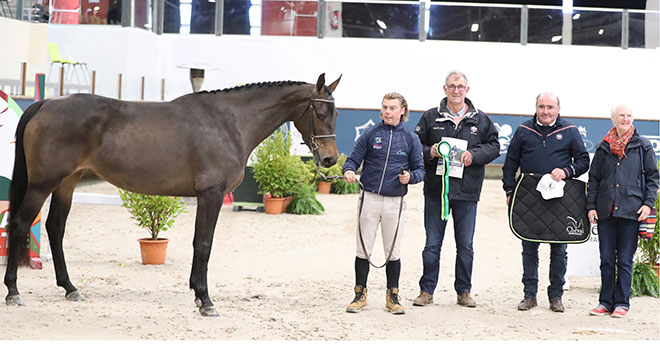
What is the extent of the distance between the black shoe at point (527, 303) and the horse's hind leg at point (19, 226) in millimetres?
3732

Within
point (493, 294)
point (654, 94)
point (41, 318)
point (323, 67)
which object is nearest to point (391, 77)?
point (323, 67)

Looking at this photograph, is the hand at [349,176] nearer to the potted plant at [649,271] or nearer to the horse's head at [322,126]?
the horse's head at [322,126]

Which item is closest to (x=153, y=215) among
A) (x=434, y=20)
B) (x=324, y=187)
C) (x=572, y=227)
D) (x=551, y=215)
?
(x=551, y=215)

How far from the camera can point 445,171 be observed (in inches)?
222

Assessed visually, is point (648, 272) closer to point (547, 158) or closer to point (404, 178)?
point (547, 158)

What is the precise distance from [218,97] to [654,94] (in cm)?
1664

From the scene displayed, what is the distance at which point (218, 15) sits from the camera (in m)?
19.6

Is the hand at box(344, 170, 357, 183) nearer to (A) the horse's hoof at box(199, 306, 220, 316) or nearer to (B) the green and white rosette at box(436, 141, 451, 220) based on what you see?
(B) the green and white rosette at box(436, 141, 451, 220)

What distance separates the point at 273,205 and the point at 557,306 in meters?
6.58

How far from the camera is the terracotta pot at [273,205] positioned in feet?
38.4

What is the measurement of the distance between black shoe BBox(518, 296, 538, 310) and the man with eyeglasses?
1.20 feet

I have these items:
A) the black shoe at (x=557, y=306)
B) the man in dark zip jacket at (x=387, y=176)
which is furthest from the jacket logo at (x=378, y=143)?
the black shoe at (x=557, y=306)

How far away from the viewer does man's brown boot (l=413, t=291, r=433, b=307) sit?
5848 mm

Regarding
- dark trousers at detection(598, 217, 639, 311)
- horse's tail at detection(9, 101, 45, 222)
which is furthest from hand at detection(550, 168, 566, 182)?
horse's tail at detection(9, 101, 45, 222)
